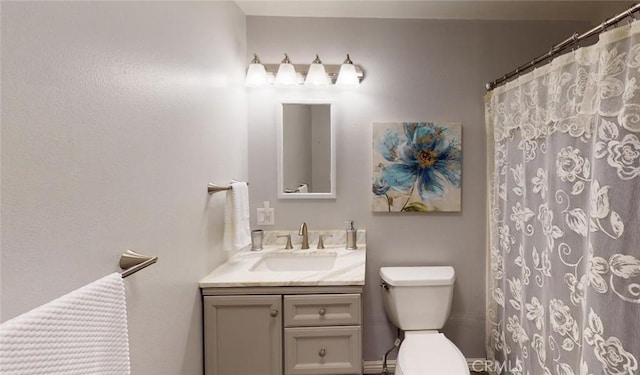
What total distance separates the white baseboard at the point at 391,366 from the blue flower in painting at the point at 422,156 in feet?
3.84

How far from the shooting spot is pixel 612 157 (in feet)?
3.35

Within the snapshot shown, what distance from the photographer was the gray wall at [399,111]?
2.08 meters

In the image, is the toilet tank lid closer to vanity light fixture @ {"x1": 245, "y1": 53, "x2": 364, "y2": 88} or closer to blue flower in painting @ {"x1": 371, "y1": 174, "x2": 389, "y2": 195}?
blue flower in painting @ {"x1": 371, "y1": 174, "x2": 389, "y2": 195}

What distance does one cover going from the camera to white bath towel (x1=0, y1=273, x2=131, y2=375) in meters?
0.50

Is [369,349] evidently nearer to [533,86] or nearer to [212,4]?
[533,86]

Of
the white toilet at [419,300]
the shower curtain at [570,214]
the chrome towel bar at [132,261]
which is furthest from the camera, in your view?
the white toilet at [419,300]

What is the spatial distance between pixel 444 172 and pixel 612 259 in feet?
3.63

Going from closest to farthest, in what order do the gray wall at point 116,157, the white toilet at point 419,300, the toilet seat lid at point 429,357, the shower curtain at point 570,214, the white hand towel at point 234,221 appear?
the gray wall at point 116,157 → the shower curtain at point 570,214 → the toilet seat lid at point 429,357 → the white hand towel at point 234,221 → the white toilet at point 419,300

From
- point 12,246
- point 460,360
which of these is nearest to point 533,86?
point 460,360

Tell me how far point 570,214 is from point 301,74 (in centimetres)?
163

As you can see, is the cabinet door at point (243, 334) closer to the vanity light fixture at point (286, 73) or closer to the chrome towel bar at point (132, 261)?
the chrome towel bar at point (132, 261)

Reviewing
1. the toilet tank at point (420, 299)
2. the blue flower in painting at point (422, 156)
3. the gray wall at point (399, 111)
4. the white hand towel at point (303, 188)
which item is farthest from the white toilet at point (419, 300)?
the white hand towel at point (303, 188)

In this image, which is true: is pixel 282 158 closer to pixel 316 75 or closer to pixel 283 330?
pixel 316 75

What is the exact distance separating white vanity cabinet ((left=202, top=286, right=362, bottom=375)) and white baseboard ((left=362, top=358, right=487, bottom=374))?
27.2 inches
